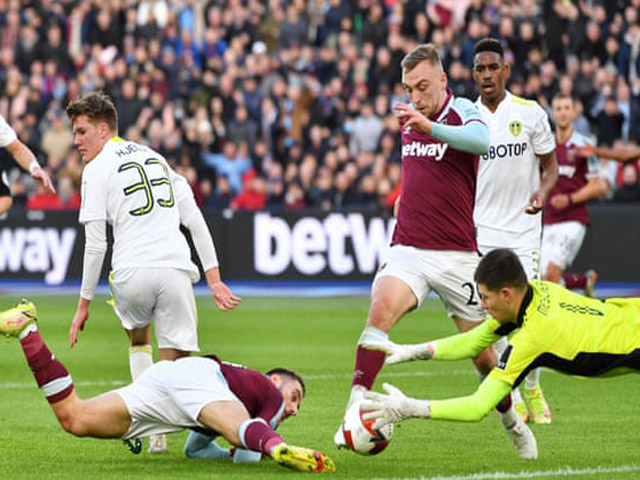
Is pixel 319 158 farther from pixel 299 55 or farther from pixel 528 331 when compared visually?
pixel 528 331

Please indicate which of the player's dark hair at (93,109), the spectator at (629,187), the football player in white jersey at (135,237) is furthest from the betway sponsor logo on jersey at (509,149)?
the spectator at (629,187)

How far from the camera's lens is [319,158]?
→ 2677 cm

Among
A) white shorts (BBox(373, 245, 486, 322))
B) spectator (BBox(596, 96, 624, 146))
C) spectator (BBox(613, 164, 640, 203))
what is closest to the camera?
white shorts (BBox(373, 245, 486, 322))

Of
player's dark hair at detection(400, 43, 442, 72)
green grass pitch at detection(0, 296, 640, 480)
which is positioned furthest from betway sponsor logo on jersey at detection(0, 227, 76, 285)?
player's dark hair at detection(400, 43, 442, 72)

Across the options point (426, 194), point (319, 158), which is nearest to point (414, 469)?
point (426, 194)

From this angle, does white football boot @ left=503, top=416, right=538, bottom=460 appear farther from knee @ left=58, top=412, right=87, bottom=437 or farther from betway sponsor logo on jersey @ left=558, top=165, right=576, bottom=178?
betway sponsor logo on jersey @ left=558, top=165, right=576, bottom=178

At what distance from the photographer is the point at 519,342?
787cm

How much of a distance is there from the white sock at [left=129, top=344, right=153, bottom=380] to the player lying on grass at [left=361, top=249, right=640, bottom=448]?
6.78 ft

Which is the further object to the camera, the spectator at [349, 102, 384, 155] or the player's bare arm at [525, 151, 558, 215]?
the spectator at [349, 102, 384, 155]

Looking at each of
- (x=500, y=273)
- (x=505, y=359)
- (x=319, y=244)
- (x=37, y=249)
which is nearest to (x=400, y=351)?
(x=505, y=359)

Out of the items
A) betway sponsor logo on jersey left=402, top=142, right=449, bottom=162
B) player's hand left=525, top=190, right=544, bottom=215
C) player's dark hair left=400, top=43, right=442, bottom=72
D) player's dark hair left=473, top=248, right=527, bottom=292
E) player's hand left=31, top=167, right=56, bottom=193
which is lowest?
player's dark hair left=473, top=248, right=527, bottom=292

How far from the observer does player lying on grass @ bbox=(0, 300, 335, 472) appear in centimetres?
830

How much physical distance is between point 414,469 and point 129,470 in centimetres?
164

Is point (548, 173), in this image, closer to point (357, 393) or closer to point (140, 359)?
point (357, 393)
